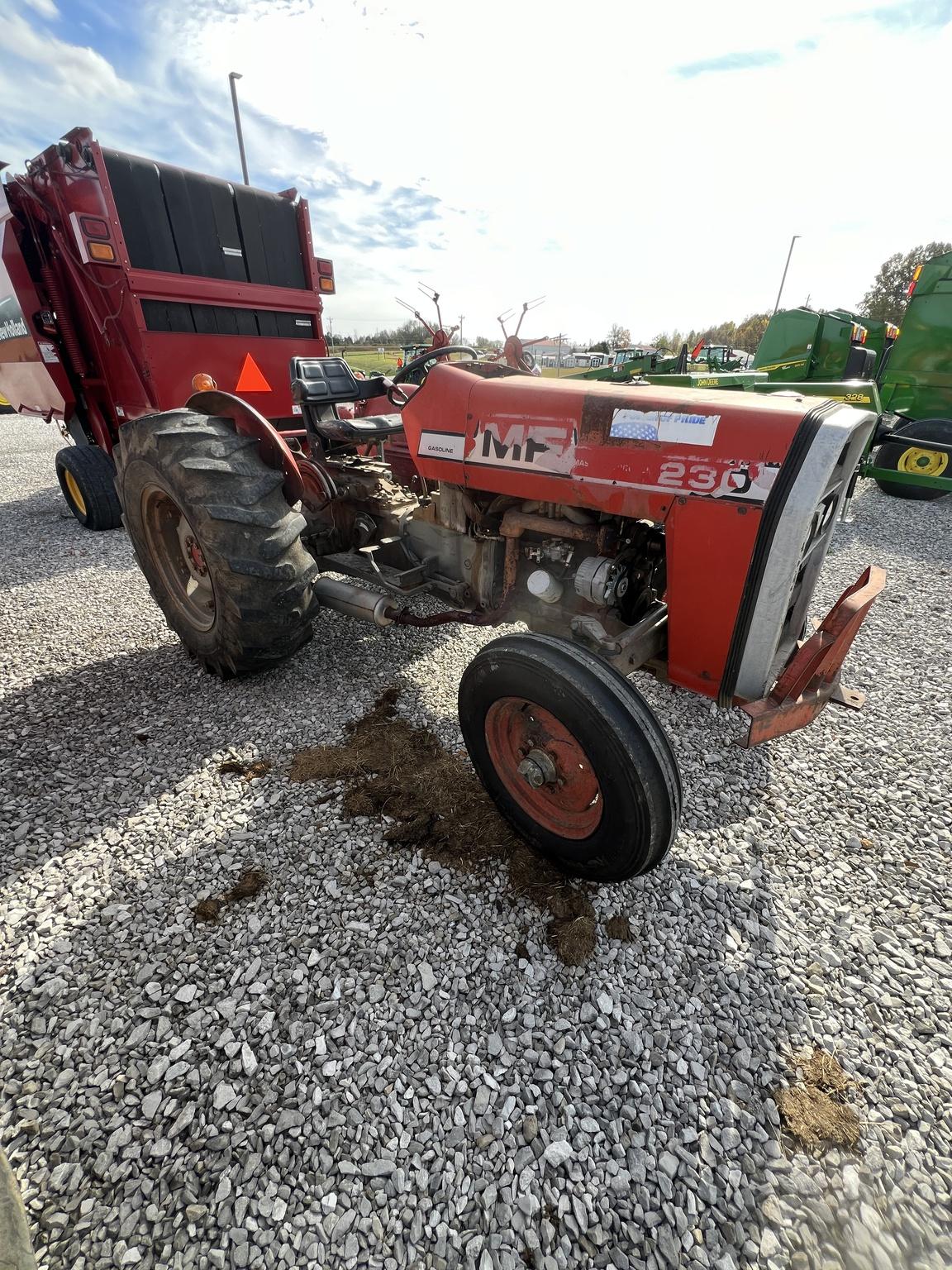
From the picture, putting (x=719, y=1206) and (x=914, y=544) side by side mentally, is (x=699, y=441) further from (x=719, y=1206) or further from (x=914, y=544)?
(x=914, y=544)

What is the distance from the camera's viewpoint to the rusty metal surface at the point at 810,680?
1.97 metres

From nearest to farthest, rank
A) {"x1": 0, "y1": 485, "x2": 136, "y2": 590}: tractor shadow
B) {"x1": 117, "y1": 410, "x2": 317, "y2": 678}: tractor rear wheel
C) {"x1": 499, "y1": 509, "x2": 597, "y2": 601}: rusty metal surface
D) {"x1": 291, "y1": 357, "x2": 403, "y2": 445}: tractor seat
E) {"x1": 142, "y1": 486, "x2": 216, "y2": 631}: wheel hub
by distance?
{"x1": 499, "y1": 509, "x2": 597, "y2": 601}: rusty metal surface, {"x1": 117, "y1": 410, "x2": 317, "y2": 678}: tractor rear wheel, {"x1": 142, "y1": 486, "x2": 216, "y2": 631}: wheel hub, {"x1": 291, "y1": 357, "x2": 403, "y2": 445}: tractor seat, {"x1": 0, "y1": 485, "x2": 136, "y2": 590}: tractor shadow

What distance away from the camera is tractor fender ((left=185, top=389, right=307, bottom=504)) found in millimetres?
2967

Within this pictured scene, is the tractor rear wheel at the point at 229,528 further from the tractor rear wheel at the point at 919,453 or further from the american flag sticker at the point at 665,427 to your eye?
the tractor rear wheel at the point at 919,453

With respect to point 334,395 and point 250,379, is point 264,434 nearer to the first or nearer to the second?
point 334,395

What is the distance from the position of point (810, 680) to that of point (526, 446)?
1.34 m

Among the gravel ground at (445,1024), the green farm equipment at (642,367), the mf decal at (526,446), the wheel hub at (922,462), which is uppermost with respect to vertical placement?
the mf decal at (526,446)

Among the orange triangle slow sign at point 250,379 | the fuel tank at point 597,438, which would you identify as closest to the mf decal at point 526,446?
the fuel tank at point 597,438

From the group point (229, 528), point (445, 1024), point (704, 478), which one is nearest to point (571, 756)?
point (445, 1024)

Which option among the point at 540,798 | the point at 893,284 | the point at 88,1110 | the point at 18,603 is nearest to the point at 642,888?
the point at 540,798

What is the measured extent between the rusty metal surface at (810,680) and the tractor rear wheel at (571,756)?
0.38 m

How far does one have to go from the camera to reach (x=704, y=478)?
1966 mm

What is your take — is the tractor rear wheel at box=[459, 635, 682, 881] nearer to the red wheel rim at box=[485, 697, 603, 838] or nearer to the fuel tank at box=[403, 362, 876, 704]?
the red wheel rim at box=[485, 697, 603, 838]

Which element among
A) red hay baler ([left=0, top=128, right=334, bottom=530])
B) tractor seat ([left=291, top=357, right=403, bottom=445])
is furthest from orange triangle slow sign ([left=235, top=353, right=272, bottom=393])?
A: tractor seat ([left=291, top=357, right=403, bottom=445])
